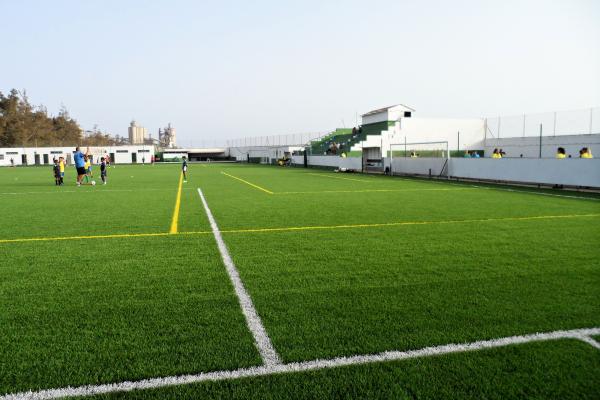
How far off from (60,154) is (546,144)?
246 feet

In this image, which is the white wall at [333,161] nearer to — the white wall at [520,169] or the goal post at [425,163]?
the goal post at [425,163]

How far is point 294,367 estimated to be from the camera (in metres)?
3.32

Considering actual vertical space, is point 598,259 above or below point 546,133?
below

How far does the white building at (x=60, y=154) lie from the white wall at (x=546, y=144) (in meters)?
57.8

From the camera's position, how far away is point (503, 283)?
5.30 meters

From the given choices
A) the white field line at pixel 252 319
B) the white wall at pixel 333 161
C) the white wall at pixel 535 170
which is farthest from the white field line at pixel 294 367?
the white wall at pixel 333 161

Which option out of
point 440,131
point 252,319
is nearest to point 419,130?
point 440,131

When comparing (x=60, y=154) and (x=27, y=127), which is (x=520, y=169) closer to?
(x=60, y=154)

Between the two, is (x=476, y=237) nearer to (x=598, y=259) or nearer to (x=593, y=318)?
(x=598, y=259)

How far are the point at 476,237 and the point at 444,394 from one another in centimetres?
572

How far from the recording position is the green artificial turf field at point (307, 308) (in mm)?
3178

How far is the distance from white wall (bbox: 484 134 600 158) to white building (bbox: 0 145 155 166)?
5777 cm

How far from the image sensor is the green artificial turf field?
318 cm

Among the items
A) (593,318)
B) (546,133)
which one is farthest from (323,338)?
(546,133)
